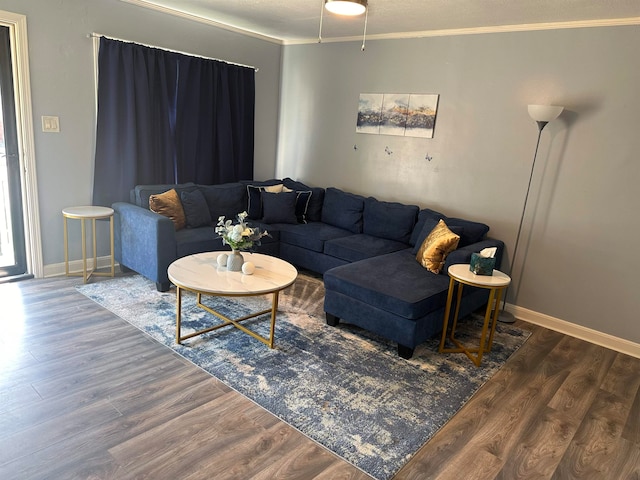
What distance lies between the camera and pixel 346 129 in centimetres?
505

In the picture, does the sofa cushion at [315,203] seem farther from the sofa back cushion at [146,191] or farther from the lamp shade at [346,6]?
the lamp shade at [346,6]

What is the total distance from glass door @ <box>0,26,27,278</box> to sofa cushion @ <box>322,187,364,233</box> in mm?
2909

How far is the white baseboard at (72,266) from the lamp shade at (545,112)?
13.2 feet

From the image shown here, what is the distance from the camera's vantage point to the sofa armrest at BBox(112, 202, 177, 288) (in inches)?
146

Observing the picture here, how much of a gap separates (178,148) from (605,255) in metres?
4.09

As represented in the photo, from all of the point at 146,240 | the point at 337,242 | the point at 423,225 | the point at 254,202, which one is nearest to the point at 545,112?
the point at 423,225

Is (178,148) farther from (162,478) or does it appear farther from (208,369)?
(162,478)

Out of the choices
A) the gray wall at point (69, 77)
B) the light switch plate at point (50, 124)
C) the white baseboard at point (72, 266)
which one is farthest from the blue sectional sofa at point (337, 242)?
the light switch plate at point (50, 124)

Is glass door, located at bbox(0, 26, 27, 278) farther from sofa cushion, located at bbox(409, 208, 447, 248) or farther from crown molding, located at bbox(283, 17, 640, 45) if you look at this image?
sofa cushion, located at bbox(409, 208, 447, 248)

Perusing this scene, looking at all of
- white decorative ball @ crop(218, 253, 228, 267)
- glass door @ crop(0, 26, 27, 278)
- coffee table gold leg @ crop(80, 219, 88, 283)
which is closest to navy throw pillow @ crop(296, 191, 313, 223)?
white decorative ball @ crop(218, 253, 228, 267)

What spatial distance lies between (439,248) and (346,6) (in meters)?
1.89

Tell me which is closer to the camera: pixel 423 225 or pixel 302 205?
pixel 423 225

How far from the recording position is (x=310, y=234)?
14.8 feet

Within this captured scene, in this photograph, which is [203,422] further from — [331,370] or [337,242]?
[337,242]
